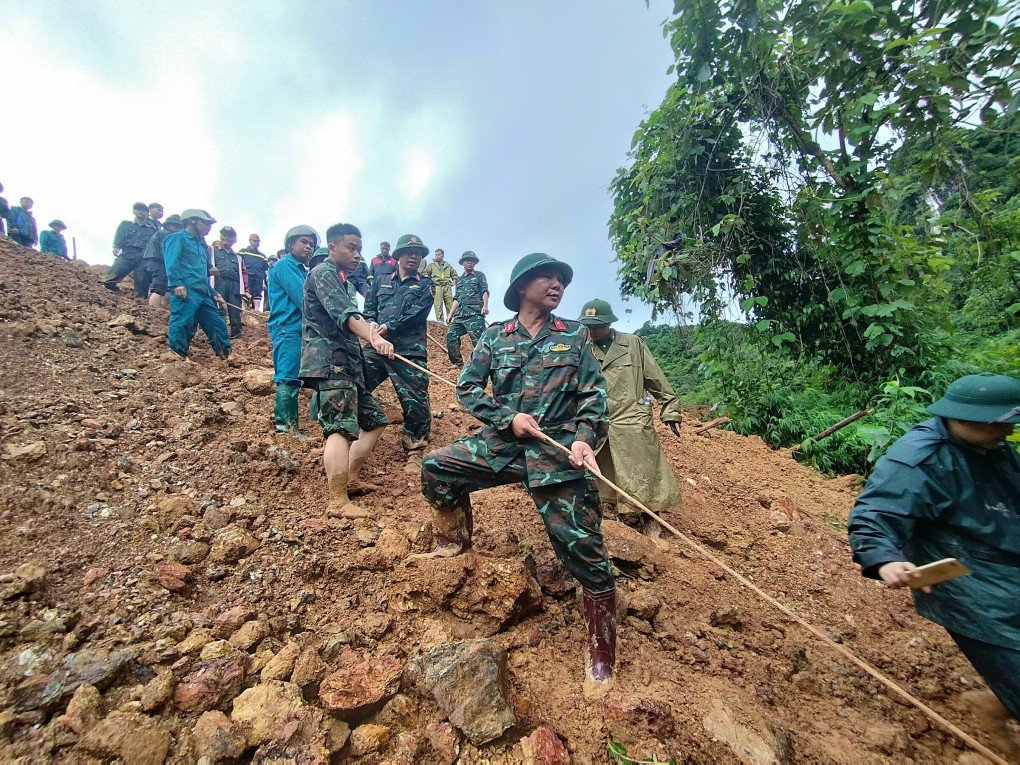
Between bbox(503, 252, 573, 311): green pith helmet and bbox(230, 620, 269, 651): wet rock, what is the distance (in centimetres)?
202

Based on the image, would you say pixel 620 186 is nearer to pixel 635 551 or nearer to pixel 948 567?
pixel 635 551

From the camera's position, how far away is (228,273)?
8.09 metres

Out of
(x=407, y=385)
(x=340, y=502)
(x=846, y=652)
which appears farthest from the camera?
(x=407, y=385)

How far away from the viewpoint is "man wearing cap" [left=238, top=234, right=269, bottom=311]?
971 centimetres

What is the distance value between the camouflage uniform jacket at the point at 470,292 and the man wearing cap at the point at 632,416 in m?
4.60

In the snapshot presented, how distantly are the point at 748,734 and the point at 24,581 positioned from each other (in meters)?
3.18

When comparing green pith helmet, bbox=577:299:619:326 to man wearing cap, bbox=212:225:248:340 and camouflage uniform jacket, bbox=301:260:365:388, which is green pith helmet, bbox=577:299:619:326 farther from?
man wearing cap, bbox=212:225:248:340

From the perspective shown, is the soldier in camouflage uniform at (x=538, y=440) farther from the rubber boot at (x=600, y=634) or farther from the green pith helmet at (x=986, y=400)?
the green pith helmet at (x=986, y=400)

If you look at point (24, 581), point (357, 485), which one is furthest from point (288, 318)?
point (24, 581)

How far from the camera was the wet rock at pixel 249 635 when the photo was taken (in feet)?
6.80

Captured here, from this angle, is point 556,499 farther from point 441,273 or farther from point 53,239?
point 53,239

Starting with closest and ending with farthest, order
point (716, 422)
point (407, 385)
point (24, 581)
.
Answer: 1. point (24, 581)
2. point (407, 385)
3. point (716, 422)

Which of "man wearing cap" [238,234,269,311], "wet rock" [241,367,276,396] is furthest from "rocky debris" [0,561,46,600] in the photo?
"man wearing cap" [238,234,269,311]

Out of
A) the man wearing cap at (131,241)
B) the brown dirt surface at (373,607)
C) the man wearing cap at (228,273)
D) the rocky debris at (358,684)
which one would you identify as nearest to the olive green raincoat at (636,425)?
the brown dirt surface at (373,607)
